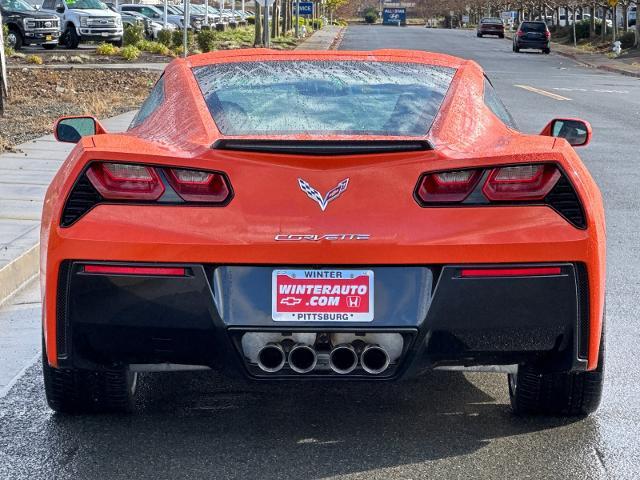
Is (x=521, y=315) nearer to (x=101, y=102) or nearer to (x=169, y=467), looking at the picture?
(x=169, y=467)

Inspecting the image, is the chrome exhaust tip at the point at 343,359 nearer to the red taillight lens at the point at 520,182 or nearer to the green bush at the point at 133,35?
the red taillight lens at the point at 520,182

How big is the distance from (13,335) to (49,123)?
481 inches

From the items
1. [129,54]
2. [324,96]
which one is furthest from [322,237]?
[129,54]

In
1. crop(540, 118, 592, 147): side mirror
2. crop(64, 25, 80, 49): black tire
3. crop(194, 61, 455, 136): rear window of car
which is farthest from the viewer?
crop(64, 25, 80, 49): black tire

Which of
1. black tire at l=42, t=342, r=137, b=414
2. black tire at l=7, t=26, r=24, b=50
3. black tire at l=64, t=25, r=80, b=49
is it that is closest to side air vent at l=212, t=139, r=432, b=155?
black tire at l=42, t=342, r=137, b=414

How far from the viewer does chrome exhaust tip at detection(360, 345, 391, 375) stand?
4.45 meters

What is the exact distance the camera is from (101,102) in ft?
71.4

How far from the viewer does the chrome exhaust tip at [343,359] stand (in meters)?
4.44

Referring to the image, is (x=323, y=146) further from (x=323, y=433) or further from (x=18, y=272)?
(x=18, y=272)

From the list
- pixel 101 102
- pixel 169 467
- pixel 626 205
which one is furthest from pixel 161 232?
pixel 101 102

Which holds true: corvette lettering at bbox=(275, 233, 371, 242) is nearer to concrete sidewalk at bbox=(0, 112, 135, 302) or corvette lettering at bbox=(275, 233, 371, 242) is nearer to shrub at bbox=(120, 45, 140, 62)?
concrete sidewalk at bbox=(0, 112, 135, 302)

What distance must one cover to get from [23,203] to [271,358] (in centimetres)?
642

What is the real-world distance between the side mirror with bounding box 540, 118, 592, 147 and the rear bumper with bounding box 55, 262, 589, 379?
128cm

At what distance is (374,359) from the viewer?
4473 millimetres
